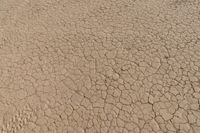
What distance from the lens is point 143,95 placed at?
2.73 metres

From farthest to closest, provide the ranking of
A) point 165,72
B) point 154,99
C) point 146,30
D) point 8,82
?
point 146,30 < point 8,82 < point 165,72 < point 154,99

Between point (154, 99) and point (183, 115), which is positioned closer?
point (183, 115)

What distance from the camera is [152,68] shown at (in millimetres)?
2963

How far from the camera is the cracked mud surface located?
2.61 metres

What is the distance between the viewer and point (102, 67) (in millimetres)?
3096

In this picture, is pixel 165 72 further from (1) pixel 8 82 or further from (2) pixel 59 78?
(1) pixel 8 82

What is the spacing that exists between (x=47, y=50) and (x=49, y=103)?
0.92 meters

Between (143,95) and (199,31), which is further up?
(199,31)

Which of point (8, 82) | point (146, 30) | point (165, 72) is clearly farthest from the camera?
point (146, 30)

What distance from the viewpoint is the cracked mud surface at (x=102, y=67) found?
8.56 feet

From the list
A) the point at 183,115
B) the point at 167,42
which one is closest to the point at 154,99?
the point at 183,115

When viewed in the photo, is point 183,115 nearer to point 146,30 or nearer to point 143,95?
point 143,95

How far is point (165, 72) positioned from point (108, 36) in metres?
1.01

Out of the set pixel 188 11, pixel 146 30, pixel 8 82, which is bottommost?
pixel 8 82
